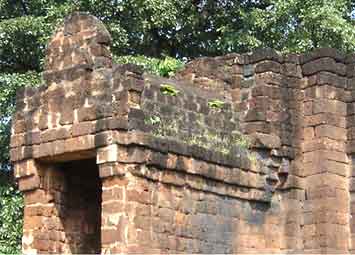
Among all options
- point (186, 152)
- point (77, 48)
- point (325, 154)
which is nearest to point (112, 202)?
point (186, 152)

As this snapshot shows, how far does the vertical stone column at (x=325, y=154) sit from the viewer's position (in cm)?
1466

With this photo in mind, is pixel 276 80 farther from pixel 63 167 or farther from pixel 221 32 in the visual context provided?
pixel 221 32

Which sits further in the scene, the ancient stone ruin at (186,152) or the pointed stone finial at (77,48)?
the pointed stone finial at (77,48)

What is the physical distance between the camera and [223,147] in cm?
1442

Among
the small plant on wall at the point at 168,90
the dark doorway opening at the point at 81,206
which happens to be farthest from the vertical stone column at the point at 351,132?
the dark doorway opening at the point at 81,206

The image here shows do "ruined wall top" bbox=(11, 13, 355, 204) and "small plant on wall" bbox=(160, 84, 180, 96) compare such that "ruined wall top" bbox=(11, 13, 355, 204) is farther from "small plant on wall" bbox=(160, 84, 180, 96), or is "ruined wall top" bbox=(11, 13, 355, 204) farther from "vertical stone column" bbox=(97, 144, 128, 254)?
"vertical stone column" bbox=(97, 144, 128, 254)

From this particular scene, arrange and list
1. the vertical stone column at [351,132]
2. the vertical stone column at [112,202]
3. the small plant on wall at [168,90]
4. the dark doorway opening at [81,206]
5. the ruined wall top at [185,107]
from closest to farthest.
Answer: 1. the vertical stone column at [112,202]
2. the ruined wall top at [185,107]
3. the small plant on wall at [168,90]
4. the dark doorway opening at [81,206]
5. the vertical stone column at [351,132]

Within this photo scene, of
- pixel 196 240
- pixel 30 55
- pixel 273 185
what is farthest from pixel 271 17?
pixel 196 240

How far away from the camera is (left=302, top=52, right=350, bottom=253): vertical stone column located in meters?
14.7

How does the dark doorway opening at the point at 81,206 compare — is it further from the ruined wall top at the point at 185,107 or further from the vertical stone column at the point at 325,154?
the vertical stone column at the point at 325,154

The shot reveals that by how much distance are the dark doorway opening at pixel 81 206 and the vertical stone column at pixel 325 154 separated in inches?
127

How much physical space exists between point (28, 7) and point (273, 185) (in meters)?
9.08

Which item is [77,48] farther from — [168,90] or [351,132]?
[351,132]

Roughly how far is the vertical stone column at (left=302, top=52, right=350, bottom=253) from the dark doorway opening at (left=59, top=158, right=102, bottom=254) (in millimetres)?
3228
